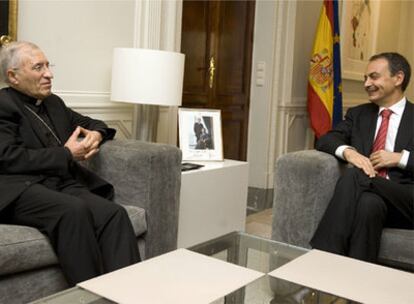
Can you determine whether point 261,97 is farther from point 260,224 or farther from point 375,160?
point 375,160

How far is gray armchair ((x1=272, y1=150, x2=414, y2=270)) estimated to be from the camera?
7.63ft

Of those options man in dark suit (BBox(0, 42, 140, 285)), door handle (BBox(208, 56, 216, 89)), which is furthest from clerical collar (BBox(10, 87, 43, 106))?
door handle (BBox(208, 56, 216, 89))

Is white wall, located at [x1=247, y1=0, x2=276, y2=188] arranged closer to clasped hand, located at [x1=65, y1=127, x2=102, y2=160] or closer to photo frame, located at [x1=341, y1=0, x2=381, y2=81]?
photo frame, located at [x1=341, y1=0, x2=381, y2=81]

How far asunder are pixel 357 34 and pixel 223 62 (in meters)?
2.19

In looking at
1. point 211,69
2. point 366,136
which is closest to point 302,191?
point 366,136

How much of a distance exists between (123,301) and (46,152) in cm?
98

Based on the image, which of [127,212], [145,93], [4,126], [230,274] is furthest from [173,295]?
[145,93]

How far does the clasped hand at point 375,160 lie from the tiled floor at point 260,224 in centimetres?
106

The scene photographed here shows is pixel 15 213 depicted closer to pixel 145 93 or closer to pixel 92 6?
pixel 145 93

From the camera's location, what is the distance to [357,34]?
19.5 feet

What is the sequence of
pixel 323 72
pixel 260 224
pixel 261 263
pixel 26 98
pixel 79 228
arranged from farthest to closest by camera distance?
pixel 323 72, pixel 260 224, pixel 26 98, pixel 79 228, pixel 261 263

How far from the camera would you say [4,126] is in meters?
2.06

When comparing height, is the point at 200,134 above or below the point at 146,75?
below

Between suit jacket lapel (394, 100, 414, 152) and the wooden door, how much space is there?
2.13 meters
